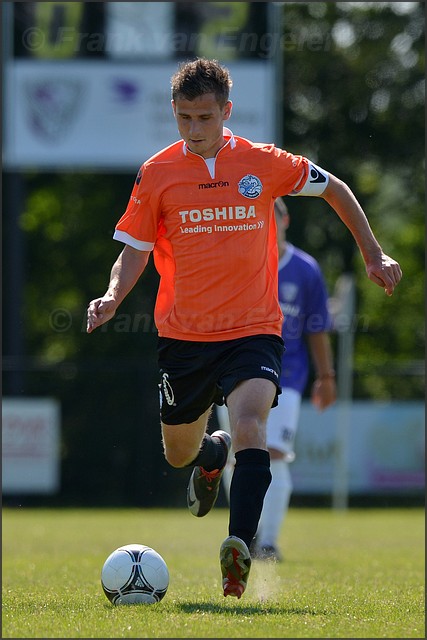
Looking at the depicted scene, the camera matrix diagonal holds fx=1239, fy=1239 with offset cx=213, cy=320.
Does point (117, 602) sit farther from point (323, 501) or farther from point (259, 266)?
point (323, 501)

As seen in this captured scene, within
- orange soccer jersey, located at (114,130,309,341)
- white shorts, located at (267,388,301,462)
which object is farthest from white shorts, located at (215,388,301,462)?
orange soccer jersey, located at (114,130,309,341)

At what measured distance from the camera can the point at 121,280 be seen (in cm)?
599

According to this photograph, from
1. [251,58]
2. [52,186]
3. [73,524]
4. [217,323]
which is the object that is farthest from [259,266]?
[52,186]

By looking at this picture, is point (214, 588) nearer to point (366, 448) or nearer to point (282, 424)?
point (282, 424)

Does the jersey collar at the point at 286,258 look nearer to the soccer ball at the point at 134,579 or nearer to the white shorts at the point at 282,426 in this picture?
the white shorts at the point at 282,426

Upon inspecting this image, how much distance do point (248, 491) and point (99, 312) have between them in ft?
3.50

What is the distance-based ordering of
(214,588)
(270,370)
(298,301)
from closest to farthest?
(270,370), (214,588), (298,301)

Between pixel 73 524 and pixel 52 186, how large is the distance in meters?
15.0

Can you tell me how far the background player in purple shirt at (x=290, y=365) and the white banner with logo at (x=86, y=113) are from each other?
10992 millimetres

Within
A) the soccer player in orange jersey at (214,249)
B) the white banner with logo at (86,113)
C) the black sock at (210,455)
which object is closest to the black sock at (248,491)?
the soccer player in orange jersey at (214,249)

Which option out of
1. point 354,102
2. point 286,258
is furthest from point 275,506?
point 354,102

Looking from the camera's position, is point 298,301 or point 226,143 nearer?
point 226,143

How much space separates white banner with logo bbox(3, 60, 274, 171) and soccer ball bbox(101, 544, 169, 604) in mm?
14374

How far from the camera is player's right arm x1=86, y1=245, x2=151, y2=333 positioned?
18.7 ft
